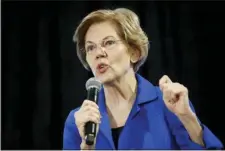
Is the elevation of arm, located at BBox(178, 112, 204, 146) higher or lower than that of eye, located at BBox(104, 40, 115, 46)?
lower

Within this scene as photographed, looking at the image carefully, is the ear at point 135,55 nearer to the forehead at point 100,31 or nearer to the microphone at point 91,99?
the forehead at point 100,31

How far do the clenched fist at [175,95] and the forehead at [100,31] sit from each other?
317mm

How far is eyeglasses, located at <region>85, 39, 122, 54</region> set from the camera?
1.23m

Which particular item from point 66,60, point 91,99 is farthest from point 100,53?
point 66,60

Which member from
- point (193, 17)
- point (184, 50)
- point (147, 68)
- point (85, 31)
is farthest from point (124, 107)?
point (193, 17)

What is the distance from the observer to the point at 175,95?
100 centimetres

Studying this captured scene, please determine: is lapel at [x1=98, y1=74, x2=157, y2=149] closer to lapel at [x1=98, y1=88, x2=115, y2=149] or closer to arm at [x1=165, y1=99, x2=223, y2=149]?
lapel at [x1=98, y1=88, x2=115, y2=149]

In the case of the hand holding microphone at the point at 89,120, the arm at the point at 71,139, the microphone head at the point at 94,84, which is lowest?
the arm at the point at 71,139

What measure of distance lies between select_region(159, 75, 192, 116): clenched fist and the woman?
0.04m

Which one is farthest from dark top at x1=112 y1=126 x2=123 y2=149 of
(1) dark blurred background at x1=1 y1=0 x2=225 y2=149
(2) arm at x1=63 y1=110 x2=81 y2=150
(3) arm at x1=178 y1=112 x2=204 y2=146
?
(1) dark blurred background at x1=1 y1=0 x2=225 y2=149

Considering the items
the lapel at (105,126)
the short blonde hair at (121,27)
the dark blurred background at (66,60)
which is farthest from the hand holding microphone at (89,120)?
the dark blurred background at (66,60)

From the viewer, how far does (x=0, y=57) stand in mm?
1883

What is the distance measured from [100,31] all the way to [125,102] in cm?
25

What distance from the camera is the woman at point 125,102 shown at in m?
1.14
